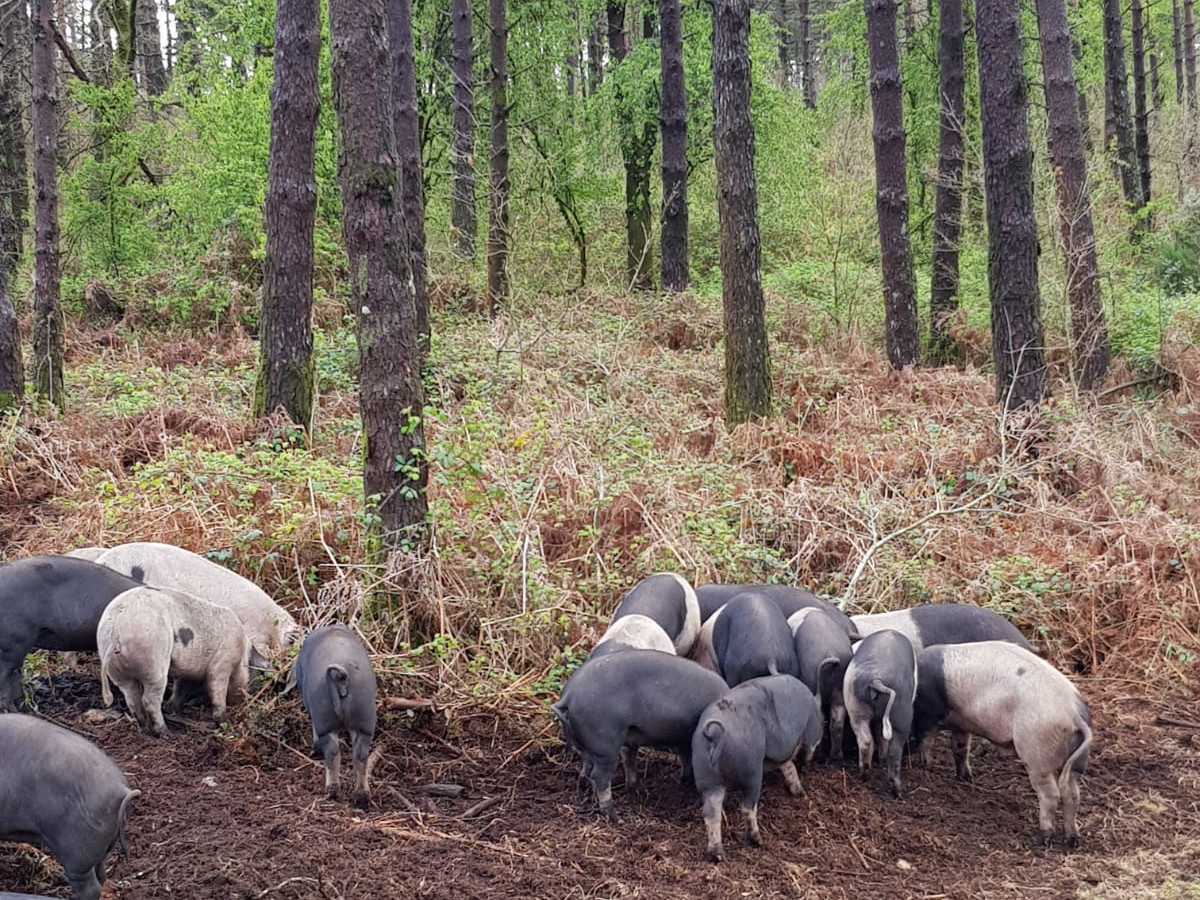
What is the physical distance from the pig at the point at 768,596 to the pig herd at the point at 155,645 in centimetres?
198

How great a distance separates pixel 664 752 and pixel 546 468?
2713 millimetres

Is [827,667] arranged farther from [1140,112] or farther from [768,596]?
[1140,112]

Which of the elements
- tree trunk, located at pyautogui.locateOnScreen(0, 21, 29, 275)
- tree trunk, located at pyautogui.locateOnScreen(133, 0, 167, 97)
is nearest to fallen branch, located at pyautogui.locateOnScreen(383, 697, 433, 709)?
tree trunk, located at pyautogui.locateOnScreen(0, 21, 29, 275)

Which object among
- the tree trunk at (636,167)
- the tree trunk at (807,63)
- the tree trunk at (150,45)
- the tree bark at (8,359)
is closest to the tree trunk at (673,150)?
the tree trunk at (636,167)

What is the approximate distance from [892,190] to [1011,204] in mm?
4180

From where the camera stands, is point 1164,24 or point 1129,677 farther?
point 1164,24

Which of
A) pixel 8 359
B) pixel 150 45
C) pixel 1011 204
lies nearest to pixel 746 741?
pixel 1011 204

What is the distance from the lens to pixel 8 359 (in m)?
9.53

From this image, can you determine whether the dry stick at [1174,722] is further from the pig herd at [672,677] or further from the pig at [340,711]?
the pig at [340,711]

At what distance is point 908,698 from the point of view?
5.18 metres

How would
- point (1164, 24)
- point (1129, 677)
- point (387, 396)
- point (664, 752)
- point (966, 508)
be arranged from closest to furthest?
point (664, 752) → point (387, 396) → point (1129, 677) → point (966, 508) → point (1164, 24)

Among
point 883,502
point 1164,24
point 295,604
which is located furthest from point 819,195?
point 1164,24

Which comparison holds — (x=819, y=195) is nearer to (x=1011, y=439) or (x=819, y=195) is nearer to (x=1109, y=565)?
(x=1011, y=439)

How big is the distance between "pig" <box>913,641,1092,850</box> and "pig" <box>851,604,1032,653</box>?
1.38 feet
